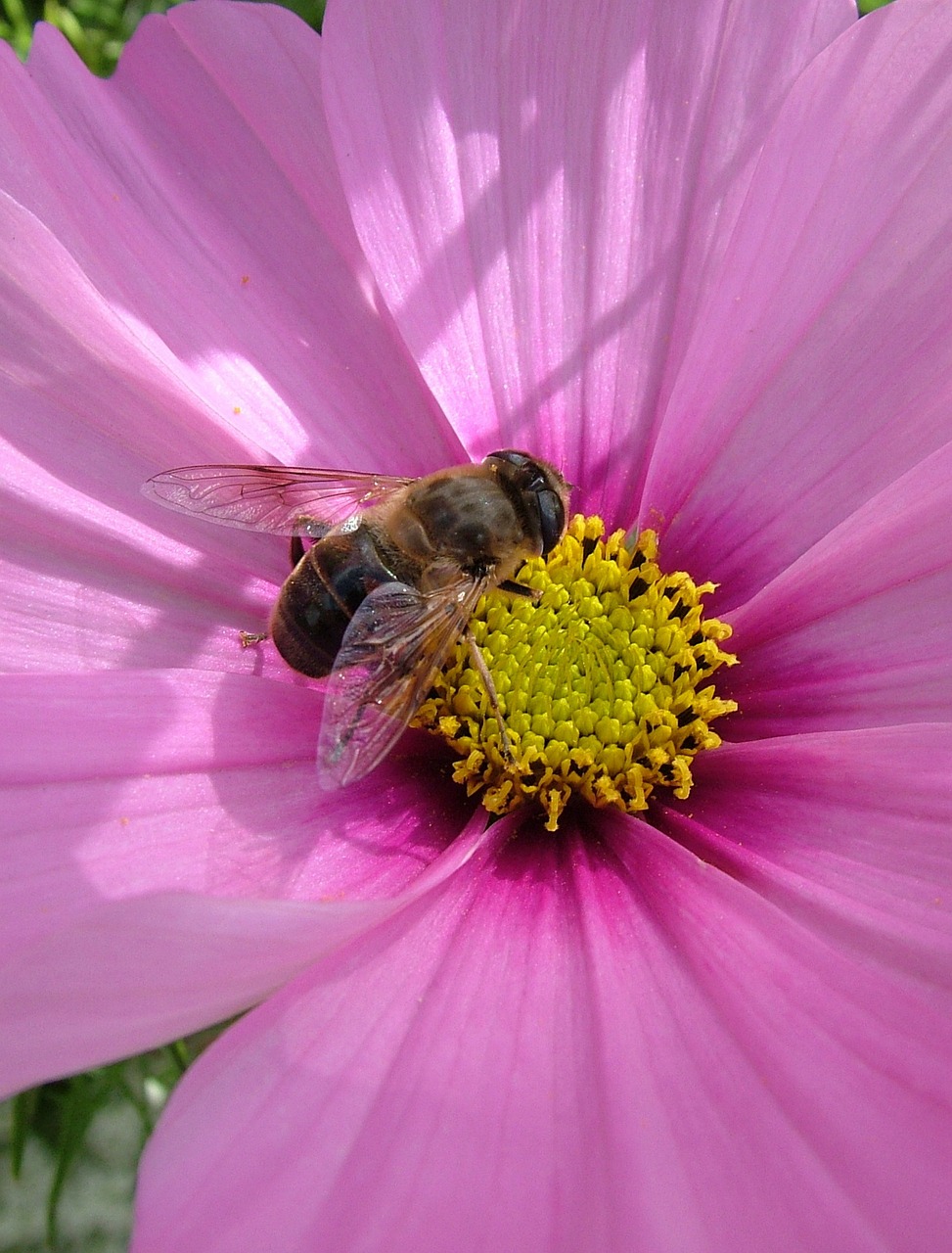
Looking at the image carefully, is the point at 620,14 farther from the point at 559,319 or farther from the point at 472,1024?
the point at 472,1024

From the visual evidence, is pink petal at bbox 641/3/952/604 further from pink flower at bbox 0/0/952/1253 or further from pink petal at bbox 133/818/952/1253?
pink petal at bbox 133/818/952/1253

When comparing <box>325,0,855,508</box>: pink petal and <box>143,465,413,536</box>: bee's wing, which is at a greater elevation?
<box>325,0,855,508</box>: pink petal

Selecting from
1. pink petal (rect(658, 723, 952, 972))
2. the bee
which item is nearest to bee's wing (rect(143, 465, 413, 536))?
the bee

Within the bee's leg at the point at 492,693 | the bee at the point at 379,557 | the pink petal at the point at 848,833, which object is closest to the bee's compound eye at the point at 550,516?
the bee at the point at 379,557

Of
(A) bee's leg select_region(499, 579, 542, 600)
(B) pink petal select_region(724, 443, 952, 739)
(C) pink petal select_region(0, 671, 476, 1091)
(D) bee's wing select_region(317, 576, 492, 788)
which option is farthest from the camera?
(A) bee's leg select_region(499, 579, 542, 600)

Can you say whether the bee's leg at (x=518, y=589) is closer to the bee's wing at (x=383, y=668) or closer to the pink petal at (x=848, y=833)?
the bee's wing at (x=383, y=668)

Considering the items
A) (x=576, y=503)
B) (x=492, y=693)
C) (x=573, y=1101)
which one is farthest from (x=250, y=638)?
(x=573, y=1101)
